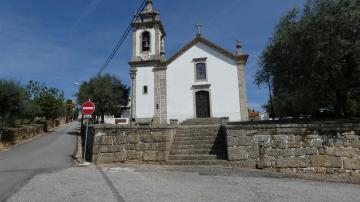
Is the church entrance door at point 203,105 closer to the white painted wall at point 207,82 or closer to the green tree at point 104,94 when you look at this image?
the white painted wall at point 207,82

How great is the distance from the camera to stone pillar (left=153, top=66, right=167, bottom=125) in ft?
79.7

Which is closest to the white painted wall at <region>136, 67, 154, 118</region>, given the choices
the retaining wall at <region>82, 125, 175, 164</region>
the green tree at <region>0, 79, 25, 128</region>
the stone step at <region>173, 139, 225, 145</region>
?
the green tree at <region>0, 79, 25, 128</region>

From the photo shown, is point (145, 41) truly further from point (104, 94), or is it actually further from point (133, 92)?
point (104, 94)

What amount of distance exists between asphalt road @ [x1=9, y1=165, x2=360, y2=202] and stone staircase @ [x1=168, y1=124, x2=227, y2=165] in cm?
119

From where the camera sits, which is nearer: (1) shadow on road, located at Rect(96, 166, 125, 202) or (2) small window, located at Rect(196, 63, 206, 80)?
(1) shadow on road, located at Rect(96, 166, 125, 202)

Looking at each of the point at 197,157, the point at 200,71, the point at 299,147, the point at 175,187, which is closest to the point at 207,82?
the point at 200,71

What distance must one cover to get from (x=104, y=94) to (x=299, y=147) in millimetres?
24468

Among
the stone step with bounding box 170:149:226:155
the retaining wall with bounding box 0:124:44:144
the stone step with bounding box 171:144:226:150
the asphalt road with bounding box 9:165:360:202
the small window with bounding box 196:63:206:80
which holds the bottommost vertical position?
the asphalt road with bounding box 9:165:360:202

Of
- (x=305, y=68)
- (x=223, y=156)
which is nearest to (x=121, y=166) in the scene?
(x=223, y=156)

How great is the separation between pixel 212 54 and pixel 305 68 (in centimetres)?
1253

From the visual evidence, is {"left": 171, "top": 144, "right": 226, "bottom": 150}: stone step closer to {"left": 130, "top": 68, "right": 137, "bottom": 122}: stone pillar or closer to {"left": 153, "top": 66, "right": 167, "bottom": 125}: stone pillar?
Result: {"left": 153, "top": 66, "right": 167, "bottom": 125}: stone pillar

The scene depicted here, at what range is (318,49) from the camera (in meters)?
11.8

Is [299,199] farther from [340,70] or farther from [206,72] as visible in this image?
[206,72]

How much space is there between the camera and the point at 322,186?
23.2 ft
